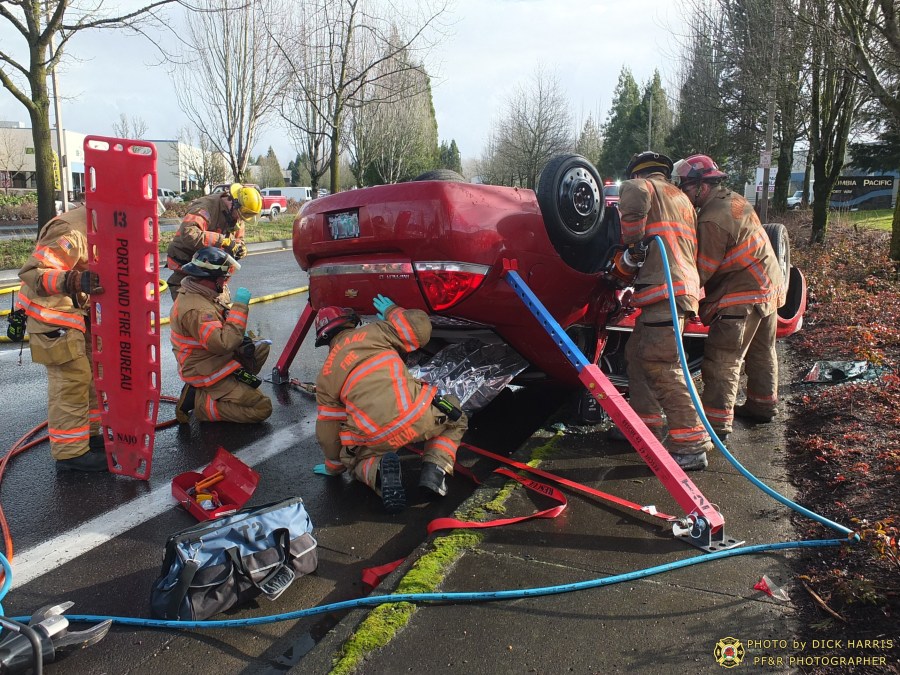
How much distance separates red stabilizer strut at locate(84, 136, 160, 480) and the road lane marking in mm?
305

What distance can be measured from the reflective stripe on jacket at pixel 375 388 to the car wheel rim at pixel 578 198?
1.06 metres

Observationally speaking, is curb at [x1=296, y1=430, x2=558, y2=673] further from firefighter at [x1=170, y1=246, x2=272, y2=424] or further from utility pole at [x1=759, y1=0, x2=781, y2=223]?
utility pole at [x1=759, y1=0, x2=781, y2=223]

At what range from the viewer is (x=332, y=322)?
12.0 ft

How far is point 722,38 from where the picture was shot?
18.0 metres

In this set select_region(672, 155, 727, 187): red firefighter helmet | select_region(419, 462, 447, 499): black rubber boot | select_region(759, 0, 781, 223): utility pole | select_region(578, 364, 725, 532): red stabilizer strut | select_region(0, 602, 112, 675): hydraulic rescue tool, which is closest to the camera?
select_region(0, 602, 112, 675): hydraulic rescue tool

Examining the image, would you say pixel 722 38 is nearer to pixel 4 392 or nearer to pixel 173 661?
pixel 4 392

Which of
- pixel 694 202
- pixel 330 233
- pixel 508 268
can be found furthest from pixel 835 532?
pixel 330 233

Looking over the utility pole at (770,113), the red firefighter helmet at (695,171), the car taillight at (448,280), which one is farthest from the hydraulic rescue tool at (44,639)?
the utility pole at (770,113)

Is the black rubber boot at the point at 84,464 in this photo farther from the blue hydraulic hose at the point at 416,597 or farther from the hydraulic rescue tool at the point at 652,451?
the hydraulic rescue tool at the point at 652,451

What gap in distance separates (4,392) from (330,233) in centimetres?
347

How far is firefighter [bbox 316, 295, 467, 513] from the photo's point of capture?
3.28m

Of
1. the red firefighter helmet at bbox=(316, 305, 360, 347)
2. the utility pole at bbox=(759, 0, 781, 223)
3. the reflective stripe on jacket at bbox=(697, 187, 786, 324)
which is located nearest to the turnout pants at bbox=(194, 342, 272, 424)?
the red firefighter helmet at bbox=(316, 305, 360, 347)

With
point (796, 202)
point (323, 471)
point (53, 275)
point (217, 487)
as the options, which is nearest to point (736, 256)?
point (323, 471)

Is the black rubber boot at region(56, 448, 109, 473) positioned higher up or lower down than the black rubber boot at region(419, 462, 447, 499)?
lower down
